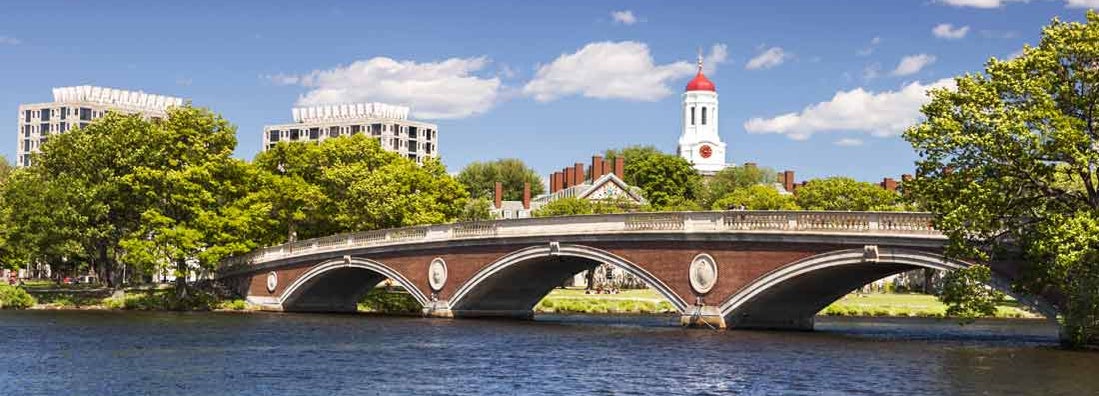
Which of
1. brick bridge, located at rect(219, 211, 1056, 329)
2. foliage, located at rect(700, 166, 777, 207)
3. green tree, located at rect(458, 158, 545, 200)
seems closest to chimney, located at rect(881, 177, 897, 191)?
foliage, located at rect(700, 166, 777, 207)

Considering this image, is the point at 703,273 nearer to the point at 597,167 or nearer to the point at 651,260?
the point at 651,260

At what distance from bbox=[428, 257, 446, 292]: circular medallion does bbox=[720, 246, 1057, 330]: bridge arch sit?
58.5ft

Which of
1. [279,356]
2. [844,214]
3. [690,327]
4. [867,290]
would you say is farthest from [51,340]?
[867,290]

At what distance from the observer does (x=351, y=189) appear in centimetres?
7875

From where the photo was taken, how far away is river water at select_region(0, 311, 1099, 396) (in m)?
32.5

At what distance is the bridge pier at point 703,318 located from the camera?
5038cm

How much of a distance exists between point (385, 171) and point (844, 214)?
42.0 metres

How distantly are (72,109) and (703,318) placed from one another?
15960 cm

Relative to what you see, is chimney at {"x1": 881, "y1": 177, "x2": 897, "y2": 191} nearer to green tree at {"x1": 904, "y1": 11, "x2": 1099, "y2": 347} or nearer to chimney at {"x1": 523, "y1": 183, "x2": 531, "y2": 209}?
chimney at {"x1": 523, "y1": 183, "x2": 531, "y2": 209}

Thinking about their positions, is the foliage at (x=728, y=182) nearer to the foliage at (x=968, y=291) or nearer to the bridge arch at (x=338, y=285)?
the bridge arch at (x=338, y=285)

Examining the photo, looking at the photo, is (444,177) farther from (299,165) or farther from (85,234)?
(85,234)

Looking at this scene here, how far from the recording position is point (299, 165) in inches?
3307

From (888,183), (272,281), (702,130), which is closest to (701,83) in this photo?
(702,130)

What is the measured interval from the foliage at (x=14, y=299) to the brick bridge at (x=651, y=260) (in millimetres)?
13237
